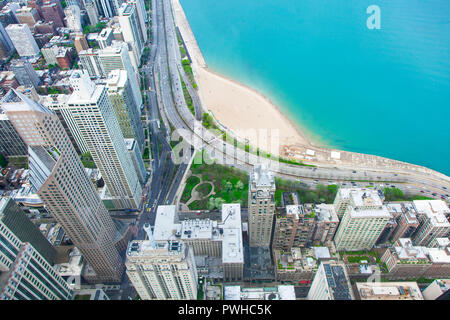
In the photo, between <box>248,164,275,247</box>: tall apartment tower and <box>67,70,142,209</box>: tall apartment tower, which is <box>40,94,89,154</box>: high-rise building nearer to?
<box>67,70,142,209</box>: tall apartment tower

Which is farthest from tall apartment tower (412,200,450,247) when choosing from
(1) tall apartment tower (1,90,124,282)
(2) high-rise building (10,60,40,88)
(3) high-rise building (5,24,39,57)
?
(3) high-rise building (5,24,39,57)

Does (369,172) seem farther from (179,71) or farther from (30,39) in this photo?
(30,39)

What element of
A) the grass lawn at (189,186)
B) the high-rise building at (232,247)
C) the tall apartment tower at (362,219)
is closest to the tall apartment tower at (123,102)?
the grass lawn at (189,186)

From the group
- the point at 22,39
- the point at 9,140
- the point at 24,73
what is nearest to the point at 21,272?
the point at 9,140
